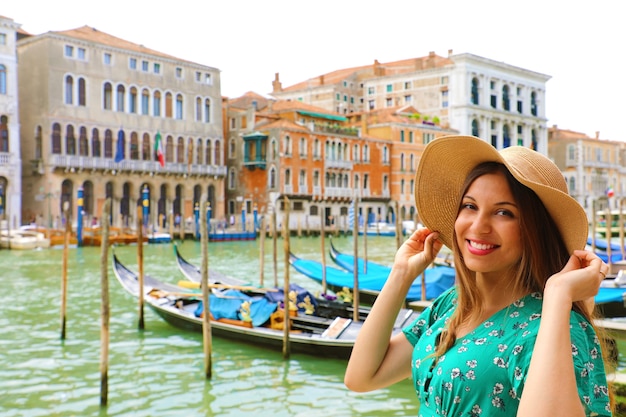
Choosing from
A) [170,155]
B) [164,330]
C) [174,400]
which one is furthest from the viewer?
[170,155]

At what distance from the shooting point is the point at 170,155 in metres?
23.3

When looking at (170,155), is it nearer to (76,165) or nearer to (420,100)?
(76,165)

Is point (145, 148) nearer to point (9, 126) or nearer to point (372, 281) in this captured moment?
point (9, 126)

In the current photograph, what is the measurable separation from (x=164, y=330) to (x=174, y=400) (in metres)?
2.06

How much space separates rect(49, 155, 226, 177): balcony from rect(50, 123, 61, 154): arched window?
0.31m

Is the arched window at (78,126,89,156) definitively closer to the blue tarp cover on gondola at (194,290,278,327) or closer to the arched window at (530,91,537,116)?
the blue tarp cover on gondola at (194,290,278,327)

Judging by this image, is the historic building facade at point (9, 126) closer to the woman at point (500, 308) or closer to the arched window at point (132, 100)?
the arched window at point (132, 100)

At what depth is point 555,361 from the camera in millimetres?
796

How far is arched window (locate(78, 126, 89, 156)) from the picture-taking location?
2081 centimetres

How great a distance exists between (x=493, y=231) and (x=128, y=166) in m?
21.7

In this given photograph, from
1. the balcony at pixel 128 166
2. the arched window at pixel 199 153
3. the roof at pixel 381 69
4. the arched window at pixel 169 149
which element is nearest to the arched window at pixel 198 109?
the arched window at pixel 199 153

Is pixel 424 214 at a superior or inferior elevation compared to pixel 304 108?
inferior

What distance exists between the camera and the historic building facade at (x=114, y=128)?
20.2 metres

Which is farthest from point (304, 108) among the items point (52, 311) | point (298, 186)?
point (52, 311)
